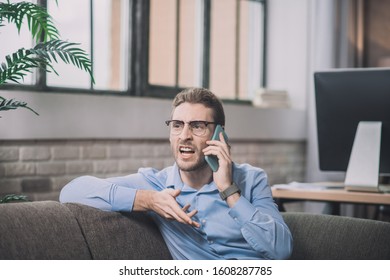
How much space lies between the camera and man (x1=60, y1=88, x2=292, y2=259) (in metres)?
1.99

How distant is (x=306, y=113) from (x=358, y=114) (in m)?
1.99

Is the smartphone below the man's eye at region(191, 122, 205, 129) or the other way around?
below

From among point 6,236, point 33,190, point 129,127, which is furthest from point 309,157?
point 6,236

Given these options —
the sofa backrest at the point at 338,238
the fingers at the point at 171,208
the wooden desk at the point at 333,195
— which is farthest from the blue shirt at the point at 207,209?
the wooden desk at the point at 333,195

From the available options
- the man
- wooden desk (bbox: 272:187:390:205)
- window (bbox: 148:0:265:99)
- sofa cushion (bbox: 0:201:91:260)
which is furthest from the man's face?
window (bbox: 148:0:265:99)

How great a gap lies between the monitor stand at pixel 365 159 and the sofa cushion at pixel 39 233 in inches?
58.5

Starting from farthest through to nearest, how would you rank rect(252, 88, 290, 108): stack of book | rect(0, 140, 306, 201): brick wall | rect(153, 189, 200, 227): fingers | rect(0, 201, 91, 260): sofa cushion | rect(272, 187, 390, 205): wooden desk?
rect(252, 88, 290, 108): stack of book, rect(0, 140, 306, 201): brick wall, rect(272, 187, 390, 205): wooden desk, rect(153, 189, 200, 227): fingers, rect(0, 201, 91, 260): sofa cushion

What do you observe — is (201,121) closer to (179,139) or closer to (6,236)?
(179,139)

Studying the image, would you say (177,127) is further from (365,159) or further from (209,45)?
(209,45)

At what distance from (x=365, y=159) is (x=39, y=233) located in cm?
167

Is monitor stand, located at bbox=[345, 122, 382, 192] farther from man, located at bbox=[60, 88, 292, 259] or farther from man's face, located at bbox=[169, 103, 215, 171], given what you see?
man's face, located at bbox=[169, 103, 215, 171]

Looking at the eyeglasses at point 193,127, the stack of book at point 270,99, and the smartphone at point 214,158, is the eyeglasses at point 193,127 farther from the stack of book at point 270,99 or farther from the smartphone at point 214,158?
the stack of book at point 270,99

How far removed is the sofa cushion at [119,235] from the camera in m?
1.98

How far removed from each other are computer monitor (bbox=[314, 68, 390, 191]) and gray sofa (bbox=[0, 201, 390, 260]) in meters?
0.70
